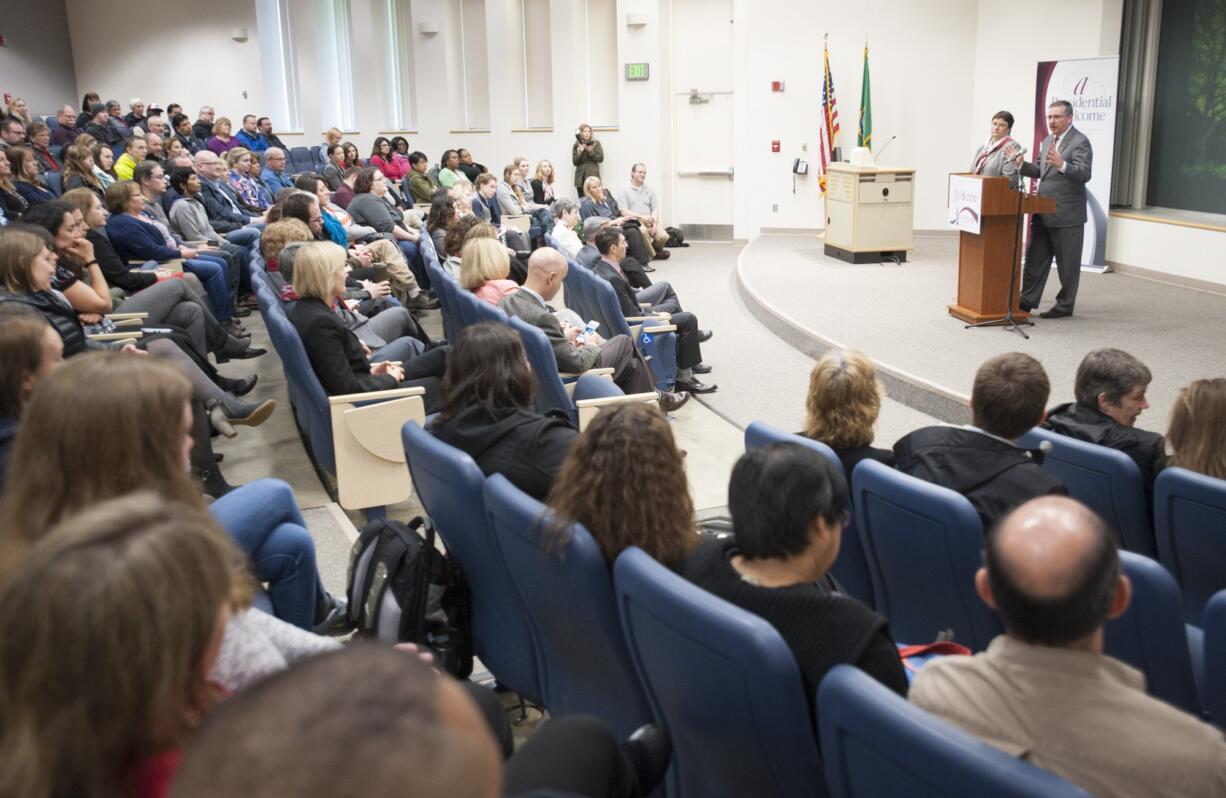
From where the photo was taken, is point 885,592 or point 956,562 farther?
point 885,592

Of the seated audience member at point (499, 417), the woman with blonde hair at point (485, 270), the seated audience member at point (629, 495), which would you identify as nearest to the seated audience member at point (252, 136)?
the woman with blonde hair at point (485, 270)

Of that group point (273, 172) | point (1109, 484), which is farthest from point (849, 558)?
point (273, 172)

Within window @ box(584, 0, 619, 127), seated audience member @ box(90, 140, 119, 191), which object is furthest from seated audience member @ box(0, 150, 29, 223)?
window @ box(584, 0, 619, 127)

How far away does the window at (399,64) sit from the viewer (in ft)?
52.0

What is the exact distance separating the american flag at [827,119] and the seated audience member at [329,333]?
8.39 m

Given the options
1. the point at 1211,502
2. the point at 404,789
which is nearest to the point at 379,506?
the point at 1211,502

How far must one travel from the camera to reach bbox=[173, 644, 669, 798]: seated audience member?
706 mm

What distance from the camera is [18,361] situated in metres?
2.48

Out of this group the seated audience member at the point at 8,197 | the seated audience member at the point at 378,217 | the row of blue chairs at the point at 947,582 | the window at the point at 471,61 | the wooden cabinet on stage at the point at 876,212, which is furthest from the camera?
the window at the point at 471,61

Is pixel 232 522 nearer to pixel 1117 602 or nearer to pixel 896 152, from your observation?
pixel 1117 602

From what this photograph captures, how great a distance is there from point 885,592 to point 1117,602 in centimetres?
125

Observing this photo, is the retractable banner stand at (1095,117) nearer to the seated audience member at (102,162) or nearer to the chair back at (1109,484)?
the chair back at (1109,484)

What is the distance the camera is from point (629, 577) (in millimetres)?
1830

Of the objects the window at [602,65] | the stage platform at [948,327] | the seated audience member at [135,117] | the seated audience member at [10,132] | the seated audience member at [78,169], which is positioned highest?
the window at [602,65]
